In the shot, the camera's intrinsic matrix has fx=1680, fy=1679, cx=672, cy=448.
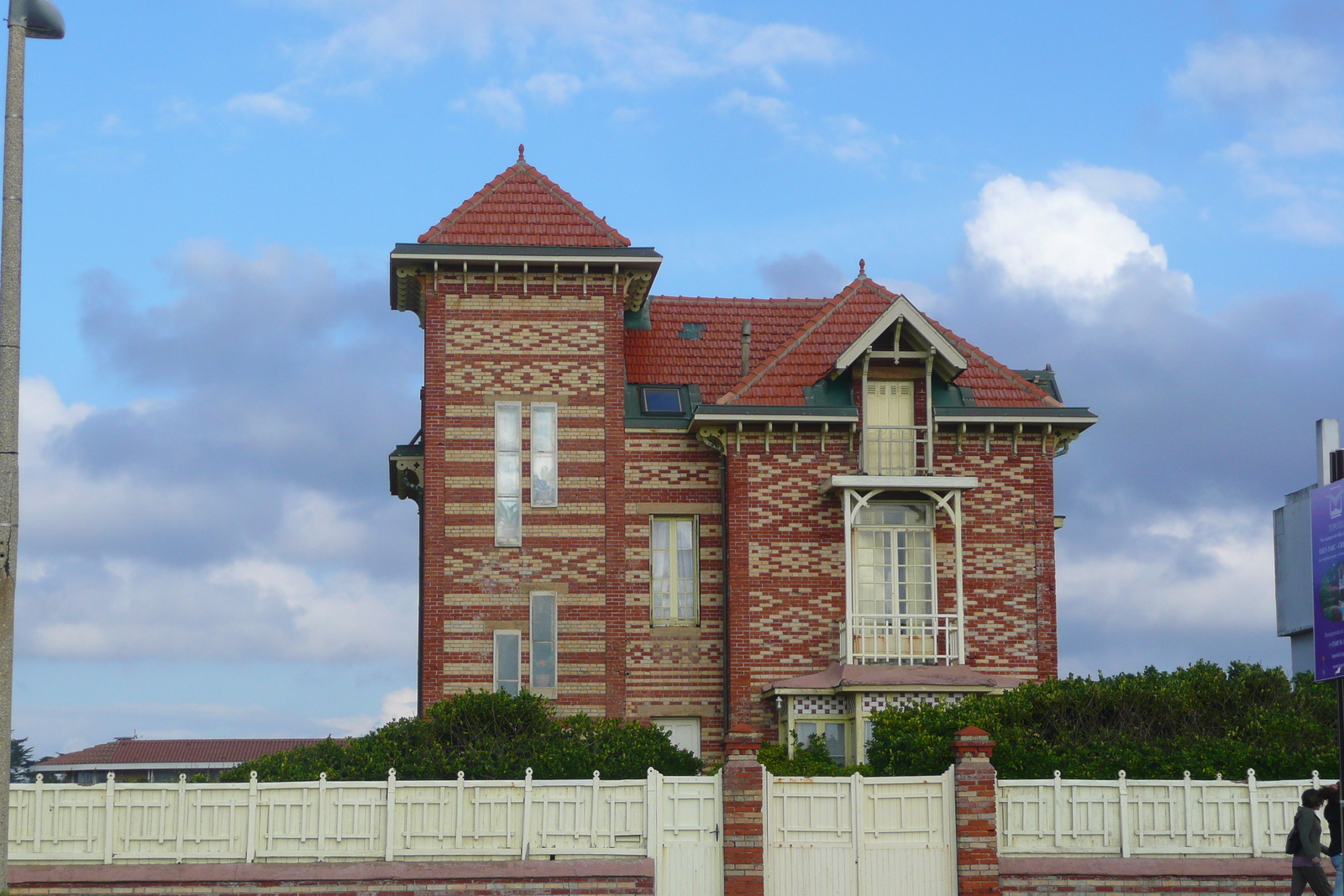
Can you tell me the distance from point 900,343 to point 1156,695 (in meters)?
9.13

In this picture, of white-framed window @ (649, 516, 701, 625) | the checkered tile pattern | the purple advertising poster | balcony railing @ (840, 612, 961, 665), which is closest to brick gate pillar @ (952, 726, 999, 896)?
the purple advertising poster

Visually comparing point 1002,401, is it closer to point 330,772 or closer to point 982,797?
point 982,797

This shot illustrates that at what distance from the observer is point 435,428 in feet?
106

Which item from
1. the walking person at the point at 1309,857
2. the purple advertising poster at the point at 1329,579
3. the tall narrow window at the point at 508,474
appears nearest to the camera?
the purple advertising poster at the point at 1329,579

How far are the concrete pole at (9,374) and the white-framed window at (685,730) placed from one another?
54.8ft

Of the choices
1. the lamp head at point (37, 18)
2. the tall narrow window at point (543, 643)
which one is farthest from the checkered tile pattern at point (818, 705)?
the lamp head at point (37, 18)

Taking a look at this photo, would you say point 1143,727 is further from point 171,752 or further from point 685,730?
point 171,752

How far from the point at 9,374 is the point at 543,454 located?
16.3m

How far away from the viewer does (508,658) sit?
31.6 m

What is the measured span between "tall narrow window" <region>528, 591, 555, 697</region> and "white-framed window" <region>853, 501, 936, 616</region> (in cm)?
579

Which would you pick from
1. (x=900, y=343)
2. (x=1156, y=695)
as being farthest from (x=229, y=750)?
(x=1156, y=695)

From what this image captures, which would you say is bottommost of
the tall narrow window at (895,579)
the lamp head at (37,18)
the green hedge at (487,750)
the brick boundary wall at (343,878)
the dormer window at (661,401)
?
the brick boundary wall at (343,878)

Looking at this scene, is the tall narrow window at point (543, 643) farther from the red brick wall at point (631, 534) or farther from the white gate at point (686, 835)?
the white gate at point (686, 835)

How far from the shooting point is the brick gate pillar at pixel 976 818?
2195 cm
